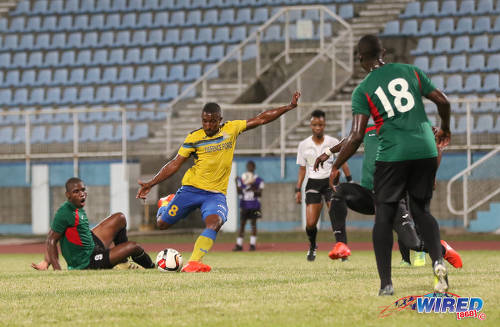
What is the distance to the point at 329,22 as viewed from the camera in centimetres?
2239

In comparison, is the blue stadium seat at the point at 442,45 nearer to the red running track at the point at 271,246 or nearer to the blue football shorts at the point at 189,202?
the red running track at the point at 271,246

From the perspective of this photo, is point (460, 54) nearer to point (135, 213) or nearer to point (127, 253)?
point (135, 213)

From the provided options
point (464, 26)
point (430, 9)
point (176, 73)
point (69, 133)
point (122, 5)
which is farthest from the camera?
point (122, 5)

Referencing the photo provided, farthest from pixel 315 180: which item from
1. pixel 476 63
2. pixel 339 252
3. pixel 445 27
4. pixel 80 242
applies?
pixel 445 27

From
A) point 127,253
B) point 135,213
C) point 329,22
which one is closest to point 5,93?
point 135,213

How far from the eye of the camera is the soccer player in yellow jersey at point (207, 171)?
980 centimetres

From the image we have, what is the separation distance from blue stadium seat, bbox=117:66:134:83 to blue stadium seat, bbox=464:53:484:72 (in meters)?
9.34

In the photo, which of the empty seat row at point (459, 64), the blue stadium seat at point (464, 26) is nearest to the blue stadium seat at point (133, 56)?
the empty seat row at point (459, 64)

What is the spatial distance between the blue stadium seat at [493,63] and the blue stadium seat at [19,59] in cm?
1358

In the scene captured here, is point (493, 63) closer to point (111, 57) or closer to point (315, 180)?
point (111, 57)

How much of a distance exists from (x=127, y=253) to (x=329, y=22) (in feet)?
44.8

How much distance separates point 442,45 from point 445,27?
74cm

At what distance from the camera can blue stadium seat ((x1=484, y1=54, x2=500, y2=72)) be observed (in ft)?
72.4

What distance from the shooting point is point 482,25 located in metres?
23.3
